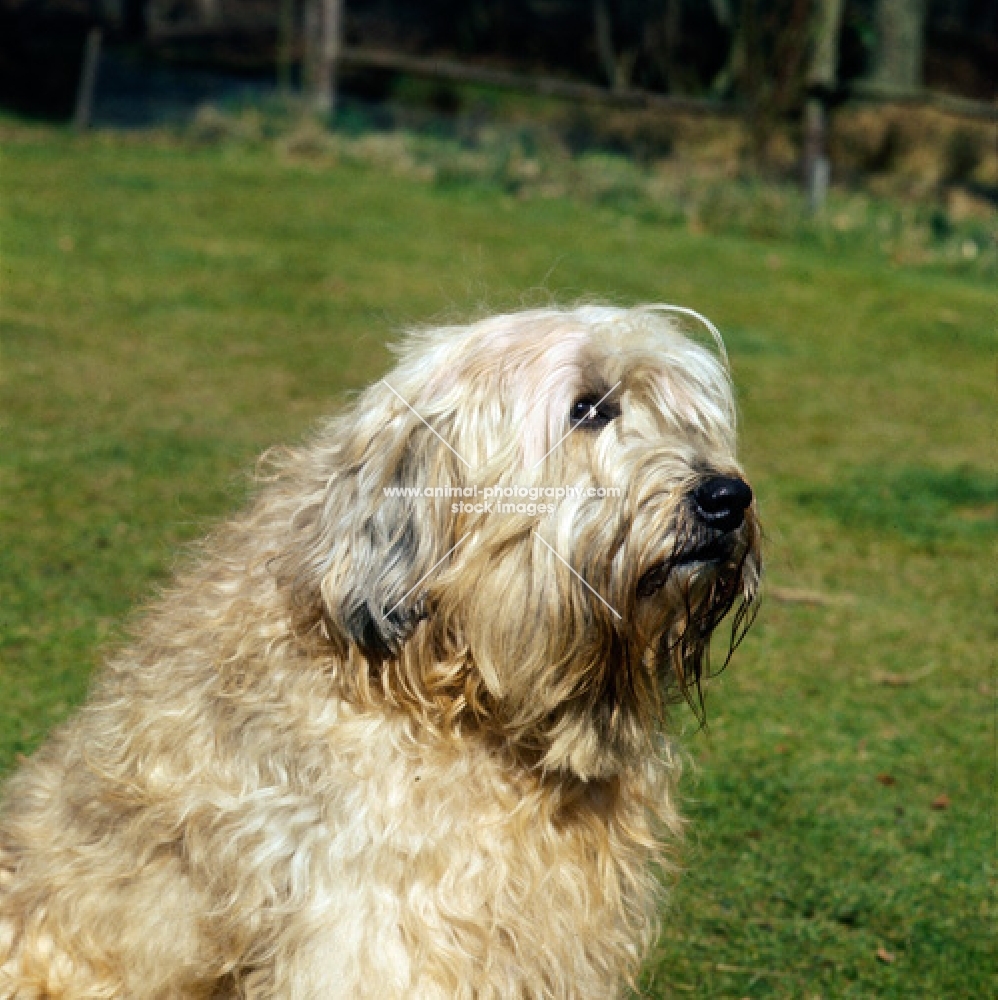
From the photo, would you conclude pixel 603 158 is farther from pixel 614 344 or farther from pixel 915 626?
pixel 614 344

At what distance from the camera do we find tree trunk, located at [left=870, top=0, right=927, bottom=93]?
16.9 meters

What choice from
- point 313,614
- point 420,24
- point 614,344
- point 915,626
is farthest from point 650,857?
point 420,24

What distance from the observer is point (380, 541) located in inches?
104

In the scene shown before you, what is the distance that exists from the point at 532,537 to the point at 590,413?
0.27 m

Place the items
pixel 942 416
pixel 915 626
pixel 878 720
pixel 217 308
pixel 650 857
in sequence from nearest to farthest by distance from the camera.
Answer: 1. pixel 650 857
2. pixel 878 720
3. pixel 915 626
4. pixel 942 416
5. pixel 217 308

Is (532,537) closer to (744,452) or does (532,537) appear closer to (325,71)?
(744,452)

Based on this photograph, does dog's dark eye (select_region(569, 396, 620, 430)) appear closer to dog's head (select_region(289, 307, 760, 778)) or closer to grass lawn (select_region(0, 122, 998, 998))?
dog's head (select_region(289, 307, 760, 778))

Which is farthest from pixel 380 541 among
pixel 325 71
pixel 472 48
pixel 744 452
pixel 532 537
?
pixel 472 48

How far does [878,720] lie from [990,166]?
1076 centimetres

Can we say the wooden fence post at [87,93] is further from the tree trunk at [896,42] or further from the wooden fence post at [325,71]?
the tree trunk at [896,42]

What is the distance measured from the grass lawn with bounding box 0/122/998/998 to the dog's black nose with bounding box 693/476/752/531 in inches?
33.7

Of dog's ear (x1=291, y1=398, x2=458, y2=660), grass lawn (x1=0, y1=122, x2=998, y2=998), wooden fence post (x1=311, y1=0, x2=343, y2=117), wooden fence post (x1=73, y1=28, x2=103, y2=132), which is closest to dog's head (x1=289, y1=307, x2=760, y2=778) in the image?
dog's ear (x1=291, y1=398, x2=458, y2=660)

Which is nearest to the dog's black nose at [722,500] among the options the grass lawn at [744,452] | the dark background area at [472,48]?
the grass lawn at [744,452]

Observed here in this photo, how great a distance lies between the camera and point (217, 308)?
9.91 metres
